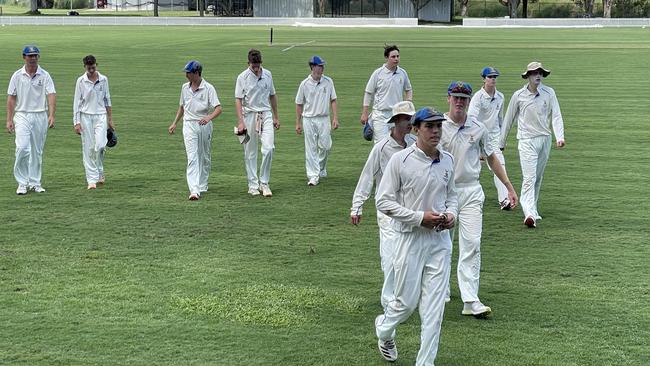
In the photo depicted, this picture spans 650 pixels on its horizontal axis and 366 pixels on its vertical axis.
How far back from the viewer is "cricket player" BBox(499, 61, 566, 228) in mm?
13539

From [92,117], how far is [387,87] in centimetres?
479

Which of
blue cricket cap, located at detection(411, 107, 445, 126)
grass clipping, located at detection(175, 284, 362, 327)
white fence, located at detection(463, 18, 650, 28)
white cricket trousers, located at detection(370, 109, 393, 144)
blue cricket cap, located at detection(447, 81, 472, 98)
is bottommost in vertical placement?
grass clipping, located at detection(175, 284, 362, 327)

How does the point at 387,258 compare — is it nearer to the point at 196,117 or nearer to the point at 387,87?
the point at 196,117

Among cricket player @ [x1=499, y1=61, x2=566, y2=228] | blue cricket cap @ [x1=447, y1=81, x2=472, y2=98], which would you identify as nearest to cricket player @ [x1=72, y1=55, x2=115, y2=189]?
cricket player @ [x1=499, y1=61, x2=566, y2=228]

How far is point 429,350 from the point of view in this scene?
7.64 metres

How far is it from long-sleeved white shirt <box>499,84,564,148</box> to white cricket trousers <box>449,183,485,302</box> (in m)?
4.26

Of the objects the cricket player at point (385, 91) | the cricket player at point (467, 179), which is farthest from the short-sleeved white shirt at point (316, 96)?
the cricket player at point (467, 179)

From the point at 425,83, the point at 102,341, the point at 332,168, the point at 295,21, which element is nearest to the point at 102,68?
the point at 425,83

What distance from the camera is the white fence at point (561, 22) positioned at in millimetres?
88312

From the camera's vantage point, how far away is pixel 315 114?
55.0 feet

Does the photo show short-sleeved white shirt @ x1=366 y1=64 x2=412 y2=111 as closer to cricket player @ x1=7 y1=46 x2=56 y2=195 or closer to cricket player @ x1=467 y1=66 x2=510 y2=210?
cricket player @ x1=467 y1=66 x2=510 y2=210

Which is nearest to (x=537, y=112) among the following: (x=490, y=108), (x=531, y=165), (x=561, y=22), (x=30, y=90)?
(x=531, y=165)

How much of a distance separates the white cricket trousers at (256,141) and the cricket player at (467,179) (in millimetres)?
6454

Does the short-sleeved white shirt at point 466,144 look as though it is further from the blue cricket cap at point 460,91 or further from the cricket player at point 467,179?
the blue cricket cap at point 460,91
